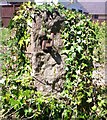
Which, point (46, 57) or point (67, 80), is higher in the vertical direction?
point (46, 57)

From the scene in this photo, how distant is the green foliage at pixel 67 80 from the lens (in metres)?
3.34

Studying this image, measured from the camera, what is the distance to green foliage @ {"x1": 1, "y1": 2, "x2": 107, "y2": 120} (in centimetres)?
334

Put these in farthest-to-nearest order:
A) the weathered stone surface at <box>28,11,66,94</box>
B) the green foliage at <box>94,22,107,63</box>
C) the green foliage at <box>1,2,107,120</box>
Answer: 1. the green foliage at <box>94,22,107,63</box>
2. the weathered stone surface at <box>28,11,66,94</box>
3. the green foliage at <box>1,2,107,120</box>

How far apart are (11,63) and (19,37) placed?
0.33 metres

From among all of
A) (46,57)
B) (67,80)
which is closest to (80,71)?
(67,80)

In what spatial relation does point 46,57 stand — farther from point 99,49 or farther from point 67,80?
point 99,49

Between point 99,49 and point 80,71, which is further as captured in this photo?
point 99,49

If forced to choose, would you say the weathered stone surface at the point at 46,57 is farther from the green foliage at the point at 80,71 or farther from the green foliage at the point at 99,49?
the green foliage at the point at 99,49

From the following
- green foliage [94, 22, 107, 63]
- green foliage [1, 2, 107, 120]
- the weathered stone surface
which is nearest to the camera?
green foliage [1, 2, 107, 120]

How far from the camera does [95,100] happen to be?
3609 millimetres

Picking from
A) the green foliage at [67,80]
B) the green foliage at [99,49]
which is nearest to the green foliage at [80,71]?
the green foliage at [67,80]

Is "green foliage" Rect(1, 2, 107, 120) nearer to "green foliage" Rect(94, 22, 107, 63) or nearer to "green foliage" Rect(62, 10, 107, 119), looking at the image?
"green foliage" Rect(62, 10, 107, 119)

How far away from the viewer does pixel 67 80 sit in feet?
11.5

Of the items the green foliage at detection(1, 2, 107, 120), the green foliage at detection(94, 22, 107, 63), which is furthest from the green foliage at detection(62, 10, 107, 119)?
the green foliage at detection(94, 22, 107, 63)
